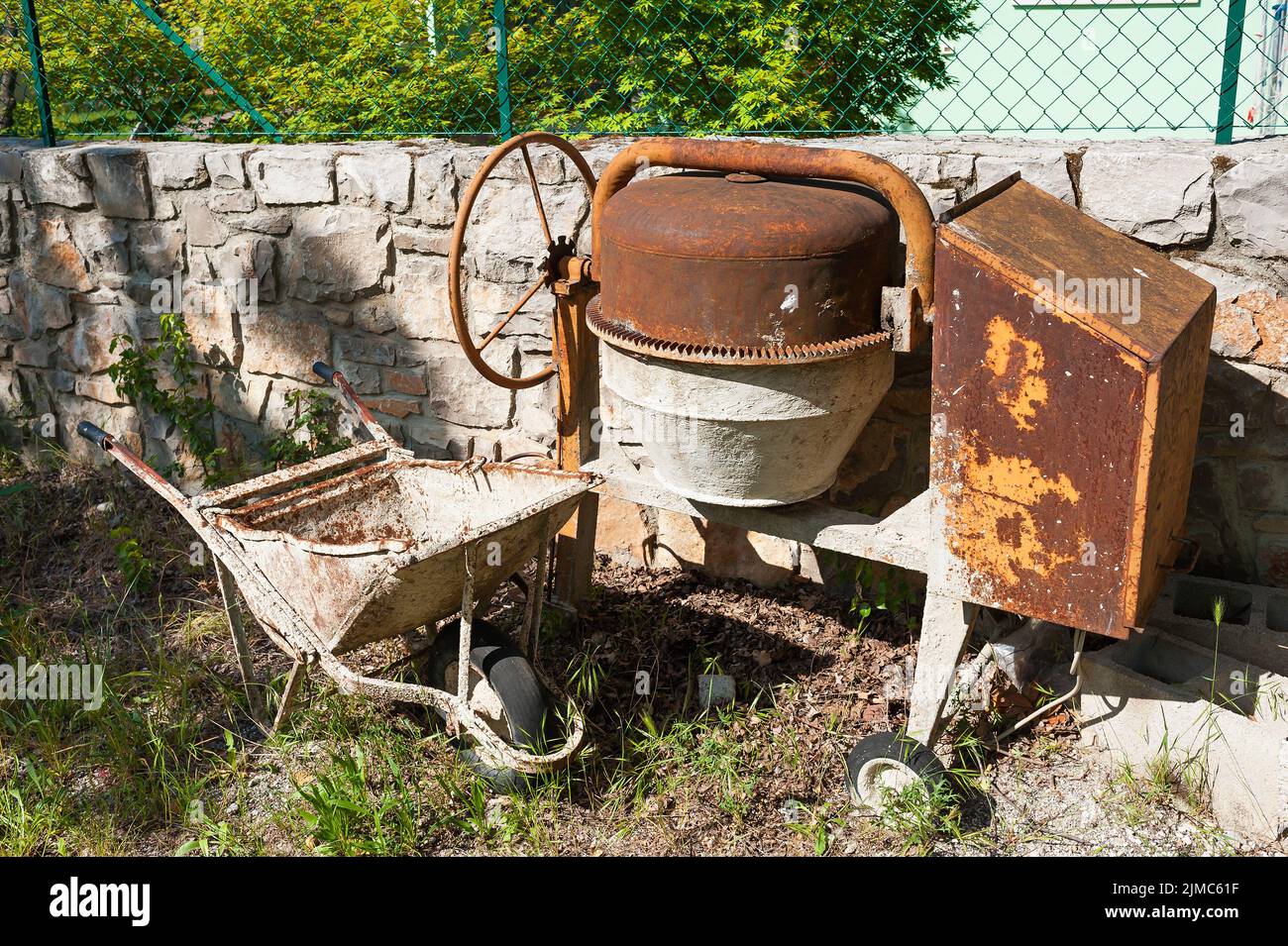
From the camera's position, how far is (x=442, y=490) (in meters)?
3.57

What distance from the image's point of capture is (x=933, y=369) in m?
2.73

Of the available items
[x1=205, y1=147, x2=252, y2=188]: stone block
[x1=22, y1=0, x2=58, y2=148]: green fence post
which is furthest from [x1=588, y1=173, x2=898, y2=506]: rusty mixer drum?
[x1=22, y1=0, x2=58, y2=148]: green fence post

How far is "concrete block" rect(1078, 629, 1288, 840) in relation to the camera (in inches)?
114

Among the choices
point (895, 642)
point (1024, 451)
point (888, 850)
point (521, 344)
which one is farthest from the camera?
point (521, 344)

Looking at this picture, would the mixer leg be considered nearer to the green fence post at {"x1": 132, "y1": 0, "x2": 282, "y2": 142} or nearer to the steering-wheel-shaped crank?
the steering-wheel-shaped crank

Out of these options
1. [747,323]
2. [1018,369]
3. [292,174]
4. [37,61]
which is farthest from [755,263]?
[37,61]

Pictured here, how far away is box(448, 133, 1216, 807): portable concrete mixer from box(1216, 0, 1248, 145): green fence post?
564mm

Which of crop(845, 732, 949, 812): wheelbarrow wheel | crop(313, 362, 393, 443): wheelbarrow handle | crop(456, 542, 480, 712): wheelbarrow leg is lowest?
crop(845, 732, 949, 812): wheelbarrow wheel

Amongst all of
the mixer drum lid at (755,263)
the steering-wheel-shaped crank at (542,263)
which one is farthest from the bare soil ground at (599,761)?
the mixer drum lid at (755,263)

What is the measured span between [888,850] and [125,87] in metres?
5.04

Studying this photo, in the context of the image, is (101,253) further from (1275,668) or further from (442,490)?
(1275,668)

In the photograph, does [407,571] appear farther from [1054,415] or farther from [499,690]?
[1054,415]

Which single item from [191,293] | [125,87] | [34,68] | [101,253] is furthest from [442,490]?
[125,87]

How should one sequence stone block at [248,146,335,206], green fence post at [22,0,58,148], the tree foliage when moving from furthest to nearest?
green fence post at [22,0,58,148] < the tree foliage < stone block at [248,146,335,206]
